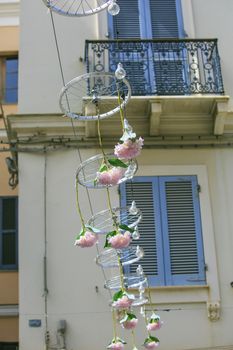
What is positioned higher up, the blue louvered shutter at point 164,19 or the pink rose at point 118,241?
the blue louvered shutter at point 164,19

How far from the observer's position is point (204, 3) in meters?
11.1

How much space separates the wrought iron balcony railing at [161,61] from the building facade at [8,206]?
2155 mm

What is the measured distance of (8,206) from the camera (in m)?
12.4

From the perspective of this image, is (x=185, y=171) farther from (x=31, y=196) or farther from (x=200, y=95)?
(x=31, y=196)

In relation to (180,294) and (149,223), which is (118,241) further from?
(149,223)

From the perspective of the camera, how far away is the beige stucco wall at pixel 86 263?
9.04m

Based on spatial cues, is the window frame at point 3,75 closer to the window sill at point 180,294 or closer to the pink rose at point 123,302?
the window sill at point 180,294

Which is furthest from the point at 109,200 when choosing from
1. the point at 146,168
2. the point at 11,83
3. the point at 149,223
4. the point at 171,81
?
the point at 11,83

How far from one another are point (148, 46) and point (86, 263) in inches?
142

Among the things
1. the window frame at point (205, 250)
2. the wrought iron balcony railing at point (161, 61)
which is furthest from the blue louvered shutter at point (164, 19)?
the window frame at point (205, 250)

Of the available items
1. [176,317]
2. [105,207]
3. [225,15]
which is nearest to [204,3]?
[225,15]

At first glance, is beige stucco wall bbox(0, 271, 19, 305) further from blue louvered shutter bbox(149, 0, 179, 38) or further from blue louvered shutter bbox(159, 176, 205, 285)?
blue louvered shutter bbox(149, 0, 179, 38)

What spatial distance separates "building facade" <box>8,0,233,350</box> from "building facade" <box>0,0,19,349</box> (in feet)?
3.71

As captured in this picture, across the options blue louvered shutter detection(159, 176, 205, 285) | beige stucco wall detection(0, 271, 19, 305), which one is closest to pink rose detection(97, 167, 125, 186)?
blue louvered shutter detection(159, 176, 205, 285)
